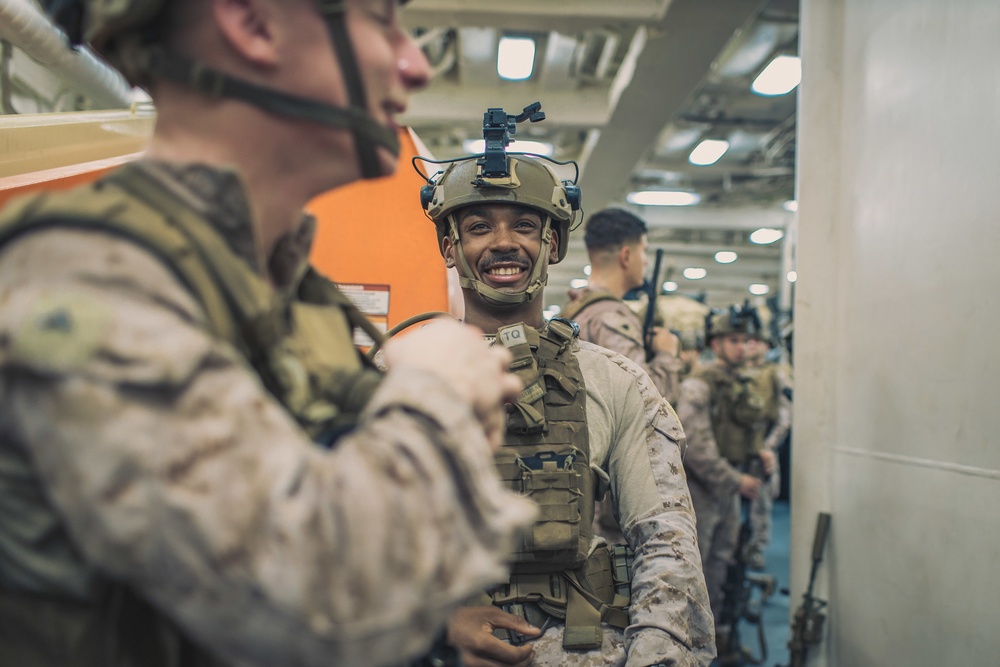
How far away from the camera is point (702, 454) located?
16.0ft

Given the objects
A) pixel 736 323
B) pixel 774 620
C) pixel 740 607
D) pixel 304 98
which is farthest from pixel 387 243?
pixel 774 620

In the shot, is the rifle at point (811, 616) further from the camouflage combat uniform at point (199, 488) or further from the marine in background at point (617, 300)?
the camouflage combat uniform at point (199, 488)

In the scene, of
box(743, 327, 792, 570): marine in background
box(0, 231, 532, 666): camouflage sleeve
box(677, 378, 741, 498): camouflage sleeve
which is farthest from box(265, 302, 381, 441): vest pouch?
Result: box(743, 327, 792, 570): marine in background

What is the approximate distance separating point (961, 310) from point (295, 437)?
2461 millimetres

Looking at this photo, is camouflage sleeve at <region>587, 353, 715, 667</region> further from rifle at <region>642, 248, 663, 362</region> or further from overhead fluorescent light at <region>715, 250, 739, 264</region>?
overhead fluorescent light at <region>715, 250, 739, 264</region>

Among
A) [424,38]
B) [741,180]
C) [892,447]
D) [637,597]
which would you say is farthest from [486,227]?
[741,180]

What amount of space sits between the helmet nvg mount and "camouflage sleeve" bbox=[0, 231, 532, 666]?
1386 mm

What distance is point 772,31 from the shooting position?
5887 millimetres

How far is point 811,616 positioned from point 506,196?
2.80 metres

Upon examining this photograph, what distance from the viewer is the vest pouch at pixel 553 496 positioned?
169cm

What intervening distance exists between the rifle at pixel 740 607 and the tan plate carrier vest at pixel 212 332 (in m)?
4.64

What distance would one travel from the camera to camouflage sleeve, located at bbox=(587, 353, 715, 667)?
1592 mm

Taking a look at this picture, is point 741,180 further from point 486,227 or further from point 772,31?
point 486,227

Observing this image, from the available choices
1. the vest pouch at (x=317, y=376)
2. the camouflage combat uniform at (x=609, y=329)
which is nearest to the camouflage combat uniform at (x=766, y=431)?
the camouflage combat uniform at (x=609, y=329)
